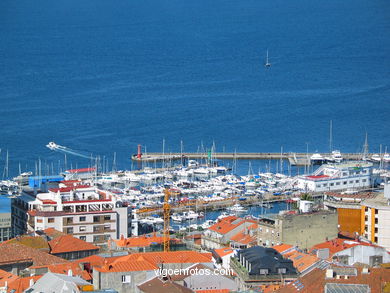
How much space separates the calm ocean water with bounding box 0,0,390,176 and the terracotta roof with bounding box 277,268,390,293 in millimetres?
41041

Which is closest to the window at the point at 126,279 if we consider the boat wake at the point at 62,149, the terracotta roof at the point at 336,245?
the terracotta roof at the point at 336,245

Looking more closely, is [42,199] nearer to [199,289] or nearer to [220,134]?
[199,289]

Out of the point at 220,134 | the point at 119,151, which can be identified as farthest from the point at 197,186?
the point at 220,134

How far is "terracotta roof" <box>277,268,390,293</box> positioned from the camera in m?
26.5

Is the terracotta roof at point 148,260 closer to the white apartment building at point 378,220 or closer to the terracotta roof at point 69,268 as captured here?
the terracotta roof at point 69,268

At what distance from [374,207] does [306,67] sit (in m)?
76.7

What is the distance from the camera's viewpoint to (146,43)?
470 feet

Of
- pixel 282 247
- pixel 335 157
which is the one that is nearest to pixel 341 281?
pixel 282 247

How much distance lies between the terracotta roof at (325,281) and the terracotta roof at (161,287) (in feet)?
7.85

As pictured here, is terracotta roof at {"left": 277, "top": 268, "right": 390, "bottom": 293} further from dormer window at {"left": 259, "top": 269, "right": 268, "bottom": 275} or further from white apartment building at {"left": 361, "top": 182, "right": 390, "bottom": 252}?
white apartment building at {"left": 361, "top": 182, "right": 390, "bottom": 252}

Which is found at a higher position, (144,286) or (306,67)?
(306,67)

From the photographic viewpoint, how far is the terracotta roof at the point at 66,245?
35469mm

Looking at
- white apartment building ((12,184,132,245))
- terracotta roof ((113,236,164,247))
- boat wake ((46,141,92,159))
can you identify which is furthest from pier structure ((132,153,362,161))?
terracotta roof ((113,236,164,247))

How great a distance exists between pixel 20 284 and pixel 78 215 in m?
13.2
